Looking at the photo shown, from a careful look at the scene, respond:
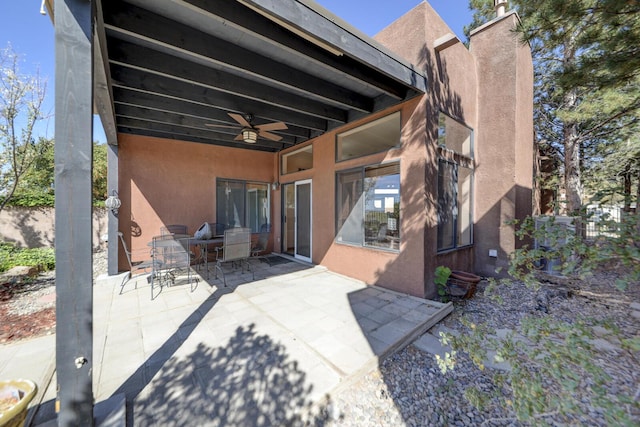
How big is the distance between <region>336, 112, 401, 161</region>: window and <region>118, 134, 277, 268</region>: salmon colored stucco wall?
10.2 feet

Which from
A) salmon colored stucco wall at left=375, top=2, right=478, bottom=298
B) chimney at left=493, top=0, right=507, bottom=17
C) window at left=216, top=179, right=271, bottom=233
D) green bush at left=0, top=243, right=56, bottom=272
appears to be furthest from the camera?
window at left=216, top=179, right=271, bottom=233

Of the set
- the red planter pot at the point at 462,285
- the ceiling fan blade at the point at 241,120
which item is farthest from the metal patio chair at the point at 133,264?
the red planter pot at the point at 462,285

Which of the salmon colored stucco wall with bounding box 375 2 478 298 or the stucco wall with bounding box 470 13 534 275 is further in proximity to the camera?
the stucco wall with bounding box 470 13 534 275

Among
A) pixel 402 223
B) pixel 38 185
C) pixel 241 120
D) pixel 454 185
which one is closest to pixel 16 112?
pixel 241 120

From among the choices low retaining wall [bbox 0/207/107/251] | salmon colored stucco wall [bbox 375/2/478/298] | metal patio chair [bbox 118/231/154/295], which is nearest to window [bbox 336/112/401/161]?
salmon colored stucco wall [bbox 375/2/478/298]

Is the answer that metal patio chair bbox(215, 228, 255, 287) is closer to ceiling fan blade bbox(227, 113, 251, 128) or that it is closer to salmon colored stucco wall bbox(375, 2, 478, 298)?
ceiling fan blade bbox(227, 113, 251, 128)

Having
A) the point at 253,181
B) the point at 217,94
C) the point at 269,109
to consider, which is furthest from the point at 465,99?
the point at 253,181

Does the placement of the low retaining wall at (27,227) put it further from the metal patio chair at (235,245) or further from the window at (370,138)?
the window at (370,138)

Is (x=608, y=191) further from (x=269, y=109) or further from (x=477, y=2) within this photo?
A: (x=477, y=2)

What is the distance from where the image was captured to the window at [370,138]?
4.49 metres

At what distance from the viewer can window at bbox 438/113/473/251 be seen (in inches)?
177

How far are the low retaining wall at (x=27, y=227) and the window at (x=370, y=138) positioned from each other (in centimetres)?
846

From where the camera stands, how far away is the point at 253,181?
7156 millimetres

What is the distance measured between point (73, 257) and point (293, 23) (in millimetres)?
2590
